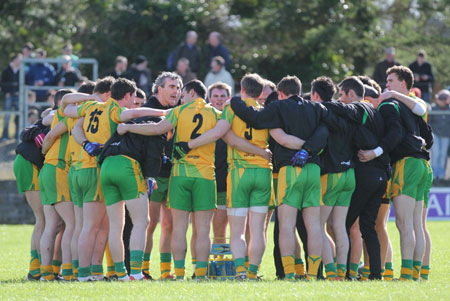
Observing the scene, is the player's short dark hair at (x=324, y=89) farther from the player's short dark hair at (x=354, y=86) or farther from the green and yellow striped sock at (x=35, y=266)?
the green and yellow striped sock at (x=35, y=266)

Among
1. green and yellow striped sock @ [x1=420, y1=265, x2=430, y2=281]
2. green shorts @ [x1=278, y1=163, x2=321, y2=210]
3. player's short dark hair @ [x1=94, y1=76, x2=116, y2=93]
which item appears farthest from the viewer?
green and yellow striped sock @ [x1=420, y1=265, x2=430, y2=281]

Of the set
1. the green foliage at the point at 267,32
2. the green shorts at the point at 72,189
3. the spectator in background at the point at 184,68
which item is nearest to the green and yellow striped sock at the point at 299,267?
the green shorts at the point at 72,189

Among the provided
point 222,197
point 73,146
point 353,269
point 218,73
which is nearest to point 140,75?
point 218,73

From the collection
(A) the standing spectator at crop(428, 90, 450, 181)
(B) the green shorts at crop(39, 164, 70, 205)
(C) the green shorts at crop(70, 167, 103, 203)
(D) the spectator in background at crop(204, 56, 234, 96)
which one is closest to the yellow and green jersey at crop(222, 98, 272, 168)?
(C) the green shorts at crop(70, 167, 103, 203)

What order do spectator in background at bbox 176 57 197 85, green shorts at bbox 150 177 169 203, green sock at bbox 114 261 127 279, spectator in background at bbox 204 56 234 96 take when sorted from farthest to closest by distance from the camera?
spectator in background at bbox 176 57 197 85
spectator in background at bbox 204 56 234 96
green shorts at bbox 150 177 169 203
green sock at bbox 114 261 127 279

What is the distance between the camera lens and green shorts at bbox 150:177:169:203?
34.0ft

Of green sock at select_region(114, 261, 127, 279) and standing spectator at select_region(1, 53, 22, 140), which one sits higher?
standing spectator at select_region(1, 53, 22, 140)

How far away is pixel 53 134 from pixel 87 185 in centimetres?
96

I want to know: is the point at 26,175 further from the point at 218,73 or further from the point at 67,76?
the point at 218,73

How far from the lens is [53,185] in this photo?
991cm

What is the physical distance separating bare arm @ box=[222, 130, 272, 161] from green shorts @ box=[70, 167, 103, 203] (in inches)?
63.3

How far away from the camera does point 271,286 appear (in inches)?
320

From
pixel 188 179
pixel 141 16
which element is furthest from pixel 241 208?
pixel 141 16

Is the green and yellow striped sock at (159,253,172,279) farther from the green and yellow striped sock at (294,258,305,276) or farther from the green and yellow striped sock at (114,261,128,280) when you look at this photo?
the green and yellow striped sock at (294,258,305,276)
